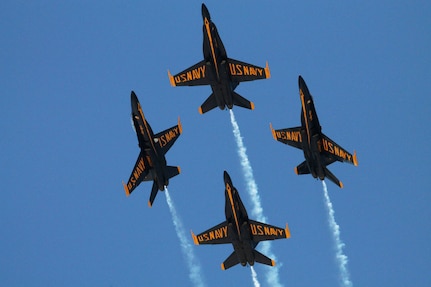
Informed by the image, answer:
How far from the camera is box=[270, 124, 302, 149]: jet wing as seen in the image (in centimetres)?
12815

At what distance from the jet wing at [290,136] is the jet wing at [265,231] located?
6.76 metres

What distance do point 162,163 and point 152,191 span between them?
255cm

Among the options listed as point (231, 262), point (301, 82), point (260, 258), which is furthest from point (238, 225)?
point (301, 82)

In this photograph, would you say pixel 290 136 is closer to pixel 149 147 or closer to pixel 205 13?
pixel 149 147

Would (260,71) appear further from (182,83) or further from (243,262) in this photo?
(243,262)

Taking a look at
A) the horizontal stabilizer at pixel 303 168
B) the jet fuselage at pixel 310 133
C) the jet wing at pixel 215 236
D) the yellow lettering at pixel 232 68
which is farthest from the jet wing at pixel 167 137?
the jet fuselage at pixel 310 133

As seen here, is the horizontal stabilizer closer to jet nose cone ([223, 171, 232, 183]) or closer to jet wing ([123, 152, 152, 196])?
jet nose cone ([223, 171, 232, 183])

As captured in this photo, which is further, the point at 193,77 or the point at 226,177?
the point at 193,77

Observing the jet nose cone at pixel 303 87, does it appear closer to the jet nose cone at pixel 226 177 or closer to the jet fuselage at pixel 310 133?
the jet fuselage at pixel 310 133

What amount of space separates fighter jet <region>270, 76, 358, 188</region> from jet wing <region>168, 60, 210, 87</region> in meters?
7.70

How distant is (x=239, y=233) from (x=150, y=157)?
9199 millimetres

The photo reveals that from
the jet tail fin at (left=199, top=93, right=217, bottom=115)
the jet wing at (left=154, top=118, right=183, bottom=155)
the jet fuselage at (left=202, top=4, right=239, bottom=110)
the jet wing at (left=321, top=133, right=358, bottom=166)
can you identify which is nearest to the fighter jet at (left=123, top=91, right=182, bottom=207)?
the jet wing at (left=154, top=118, right=183, bottom=155)

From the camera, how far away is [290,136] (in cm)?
12925

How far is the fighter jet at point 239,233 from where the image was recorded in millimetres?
123625
